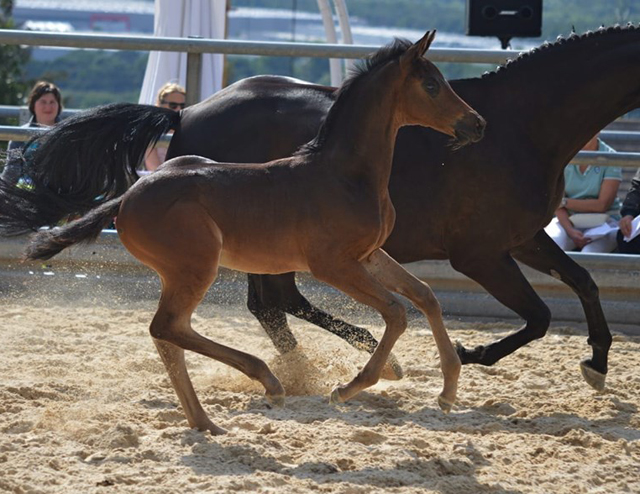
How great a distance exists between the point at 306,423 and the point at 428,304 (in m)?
0.69

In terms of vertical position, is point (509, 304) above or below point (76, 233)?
below

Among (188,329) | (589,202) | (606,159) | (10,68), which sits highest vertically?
(606,159)

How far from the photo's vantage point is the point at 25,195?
4918 mm

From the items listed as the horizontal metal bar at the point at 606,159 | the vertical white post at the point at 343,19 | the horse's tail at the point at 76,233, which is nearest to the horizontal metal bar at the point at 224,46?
the horizontal metal bar at the point at 606,159

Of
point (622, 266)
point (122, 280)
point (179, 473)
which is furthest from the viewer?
point (122, 280)

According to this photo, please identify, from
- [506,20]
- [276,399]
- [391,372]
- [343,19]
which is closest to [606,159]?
[506,20]

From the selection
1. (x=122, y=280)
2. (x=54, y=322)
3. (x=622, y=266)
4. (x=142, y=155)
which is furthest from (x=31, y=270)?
(x=622, y=266)

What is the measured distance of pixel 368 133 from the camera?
4.38 m

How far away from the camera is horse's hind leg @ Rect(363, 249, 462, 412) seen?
4.39 meters

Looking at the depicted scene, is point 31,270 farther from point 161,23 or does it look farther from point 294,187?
point 294,187

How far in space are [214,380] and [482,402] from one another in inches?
48.9

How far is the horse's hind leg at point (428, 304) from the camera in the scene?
14.4ft

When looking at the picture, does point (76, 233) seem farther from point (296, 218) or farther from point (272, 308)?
point (272, 308)

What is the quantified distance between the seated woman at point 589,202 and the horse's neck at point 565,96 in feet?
6.23
